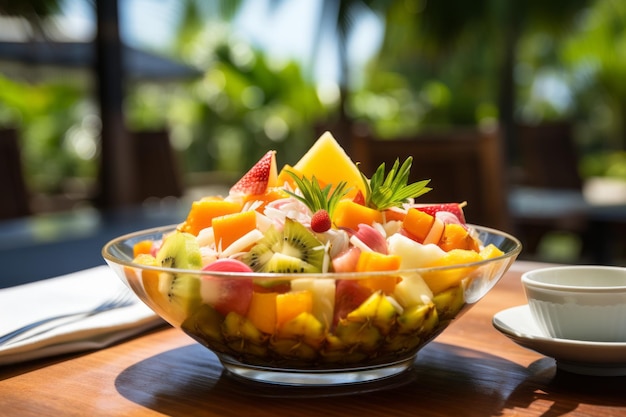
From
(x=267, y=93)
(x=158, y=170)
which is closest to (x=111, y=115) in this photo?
(x=158, y=170)

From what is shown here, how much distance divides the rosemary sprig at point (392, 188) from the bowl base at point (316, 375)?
145 millimetres

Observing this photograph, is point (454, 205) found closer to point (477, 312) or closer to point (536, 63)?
point (477, 312)

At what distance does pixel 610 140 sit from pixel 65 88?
35.1 feet

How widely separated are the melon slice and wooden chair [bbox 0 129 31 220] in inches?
86.8

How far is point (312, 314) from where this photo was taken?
2.10ft

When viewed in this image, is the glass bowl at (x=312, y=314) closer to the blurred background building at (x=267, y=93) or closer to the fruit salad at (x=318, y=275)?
the fruit salad at (x=318, y=275)

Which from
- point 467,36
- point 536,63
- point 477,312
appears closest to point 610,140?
point 536,63

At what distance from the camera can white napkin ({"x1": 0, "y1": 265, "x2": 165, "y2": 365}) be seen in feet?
2.63

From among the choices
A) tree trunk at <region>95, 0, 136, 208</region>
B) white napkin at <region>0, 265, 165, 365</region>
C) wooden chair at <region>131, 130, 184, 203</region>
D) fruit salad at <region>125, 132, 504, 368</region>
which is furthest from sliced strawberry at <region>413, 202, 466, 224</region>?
tree trunk at <region>95, 0, 136, 208</region>

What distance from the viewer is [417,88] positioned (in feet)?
61.6

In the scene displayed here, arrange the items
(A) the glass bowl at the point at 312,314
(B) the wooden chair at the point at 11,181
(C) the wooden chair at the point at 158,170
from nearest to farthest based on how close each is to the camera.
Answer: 1. (A) the glass bowl at the point at 312,314
2. (B) the wooden chair at the point at 11,181
3. (C) the wooden chair at the point at 158,170

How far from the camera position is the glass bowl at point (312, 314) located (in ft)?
2.08

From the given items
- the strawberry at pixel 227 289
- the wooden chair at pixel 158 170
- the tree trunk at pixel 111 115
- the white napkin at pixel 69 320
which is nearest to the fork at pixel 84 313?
the white napkin at pixel 69 320

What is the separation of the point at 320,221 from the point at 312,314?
83 millimetres
